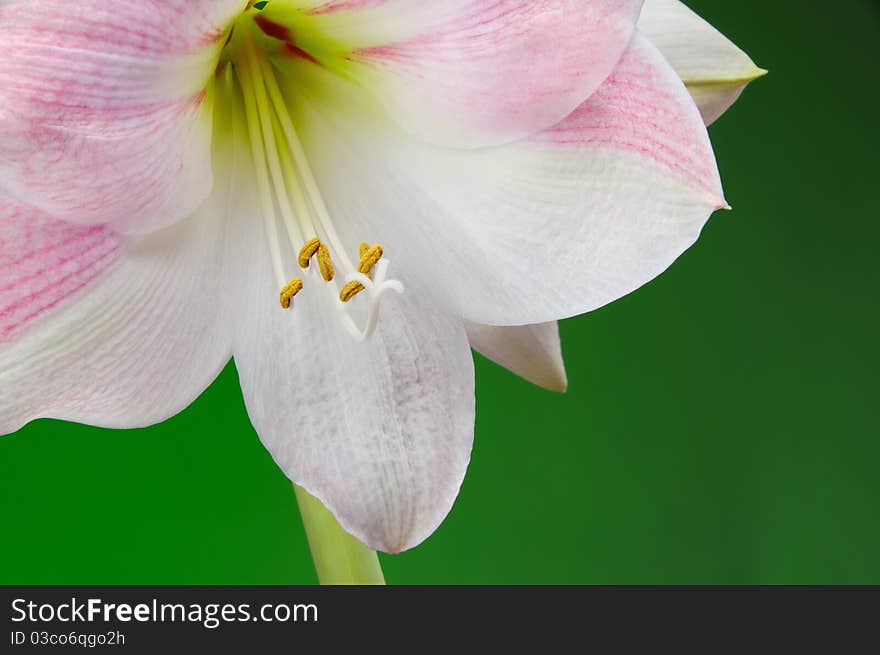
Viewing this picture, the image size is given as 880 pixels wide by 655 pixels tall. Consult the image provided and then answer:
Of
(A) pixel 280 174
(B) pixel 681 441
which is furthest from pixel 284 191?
(B) pixel 681 441

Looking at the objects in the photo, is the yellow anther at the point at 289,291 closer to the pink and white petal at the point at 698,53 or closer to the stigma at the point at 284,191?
the stigma at the point at 284,191

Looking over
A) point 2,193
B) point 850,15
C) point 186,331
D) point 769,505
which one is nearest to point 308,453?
point 186,331

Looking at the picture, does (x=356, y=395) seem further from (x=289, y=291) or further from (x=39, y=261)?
(x=39, y=261)

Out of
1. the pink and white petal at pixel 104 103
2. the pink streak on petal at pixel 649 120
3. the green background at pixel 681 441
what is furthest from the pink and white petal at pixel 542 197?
the green background at pixel 681 441

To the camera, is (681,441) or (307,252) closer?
(307,252)

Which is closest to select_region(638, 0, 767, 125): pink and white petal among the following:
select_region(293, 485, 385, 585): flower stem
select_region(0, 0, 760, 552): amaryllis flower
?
select_region(0, 0, 760, 552): amaryllis flower

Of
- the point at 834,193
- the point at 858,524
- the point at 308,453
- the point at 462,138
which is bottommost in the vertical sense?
the point at 858,524

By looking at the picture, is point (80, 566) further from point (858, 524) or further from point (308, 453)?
point (858, 524)
